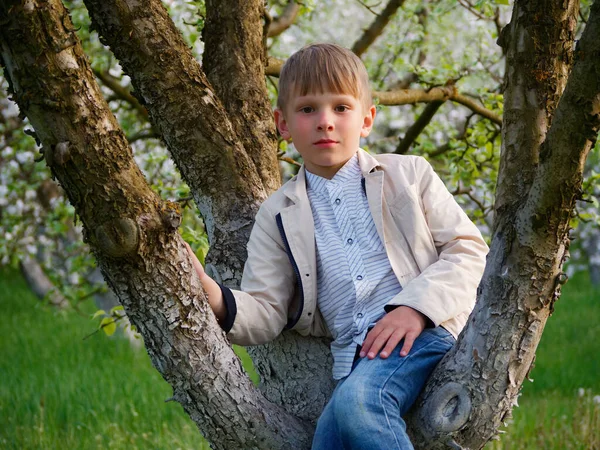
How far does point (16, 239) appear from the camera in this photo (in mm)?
6672

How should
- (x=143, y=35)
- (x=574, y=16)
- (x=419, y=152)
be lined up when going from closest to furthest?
(x=574, y=16) → (x=143, y=35) → (x=419, y=152)

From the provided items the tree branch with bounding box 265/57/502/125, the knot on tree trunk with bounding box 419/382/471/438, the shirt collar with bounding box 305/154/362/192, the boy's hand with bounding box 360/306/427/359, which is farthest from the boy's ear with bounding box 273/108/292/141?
the tree branch with bounding box 265/57/502/125

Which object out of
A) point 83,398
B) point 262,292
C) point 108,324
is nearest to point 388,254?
point 262,292

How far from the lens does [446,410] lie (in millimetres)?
1707

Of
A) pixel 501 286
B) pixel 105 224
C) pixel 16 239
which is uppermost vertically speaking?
pixel 105 224

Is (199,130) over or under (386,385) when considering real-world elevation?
over

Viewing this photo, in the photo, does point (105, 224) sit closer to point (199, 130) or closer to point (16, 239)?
point (199, 130)

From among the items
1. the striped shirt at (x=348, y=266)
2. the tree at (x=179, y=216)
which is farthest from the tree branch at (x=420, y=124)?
the tree at (x=179, y=216)

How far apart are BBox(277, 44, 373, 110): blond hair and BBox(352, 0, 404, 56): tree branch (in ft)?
7.44

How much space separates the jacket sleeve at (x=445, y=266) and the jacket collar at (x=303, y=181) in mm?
159

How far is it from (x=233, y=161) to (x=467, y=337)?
933mm

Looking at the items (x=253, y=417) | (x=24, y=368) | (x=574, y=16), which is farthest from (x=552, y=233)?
(x=24, y=368)

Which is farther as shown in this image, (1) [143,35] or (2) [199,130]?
(2) [199,130]

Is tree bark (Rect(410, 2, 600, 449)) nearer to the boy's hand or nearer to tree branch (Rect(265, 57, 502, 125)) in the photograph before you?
the boy's hand
